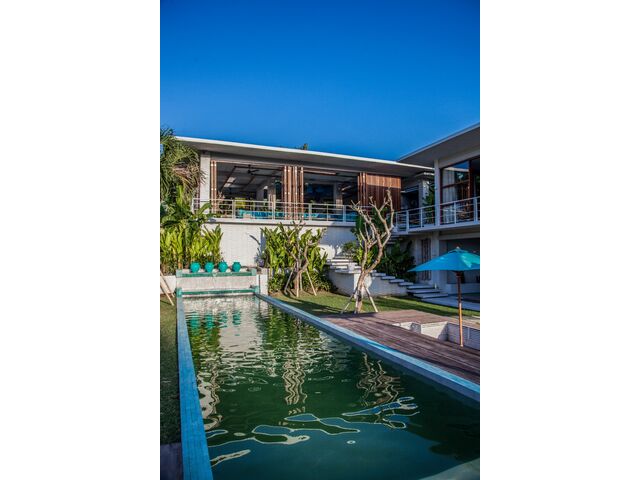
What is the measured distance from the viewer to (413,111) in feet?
15.0

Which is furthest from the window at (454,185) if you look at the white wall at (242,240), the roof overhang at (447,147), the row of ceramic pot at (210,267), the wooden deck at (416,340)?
the row of ceramic pot at (210,267)

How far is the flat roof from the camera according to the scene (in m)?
13.5

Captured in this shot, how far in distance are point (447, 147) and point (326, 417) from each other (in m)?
10.6

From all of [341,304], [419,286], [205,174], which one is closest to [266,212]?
[205,174]

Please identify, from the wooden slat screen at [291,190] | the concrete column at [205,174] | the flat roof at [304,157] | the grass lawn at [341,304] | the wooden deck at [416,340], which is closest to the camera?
the wooden deck at [416,340]

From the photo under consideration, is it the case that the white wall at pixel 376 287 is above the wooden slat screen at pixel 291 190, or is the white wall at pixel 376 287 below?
below

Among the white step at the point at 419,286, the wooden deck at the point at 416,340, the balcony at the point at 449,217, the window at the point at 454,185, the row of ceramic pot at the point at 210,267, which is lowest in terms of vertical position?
the wooden deck at the point at 416,340

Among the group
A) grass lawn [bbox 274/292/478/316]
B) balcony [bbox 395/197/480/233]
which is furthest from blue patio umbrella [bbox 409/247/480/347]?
balcony [bbox 395/197/480/233]

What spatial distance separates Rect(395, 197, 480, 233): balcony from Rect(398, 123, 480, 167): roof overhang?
1.57 metres

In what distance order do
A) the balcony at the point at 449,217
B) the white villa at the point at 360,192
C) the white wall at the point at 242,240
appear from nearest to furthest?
the balcony at the point at 449,217, the white villa at the point at 360,192, the white wall at the point at 242,240

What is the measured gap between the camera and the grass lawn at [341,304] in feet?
31.3

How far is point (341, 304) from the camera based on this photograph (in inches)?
427

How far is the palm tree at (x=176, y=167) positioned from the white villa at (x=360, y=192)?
452mm

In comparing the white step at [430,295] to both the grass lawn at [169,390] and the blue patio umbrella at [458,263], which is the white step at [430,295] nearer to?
the blue patio umbrella at [458,263]
